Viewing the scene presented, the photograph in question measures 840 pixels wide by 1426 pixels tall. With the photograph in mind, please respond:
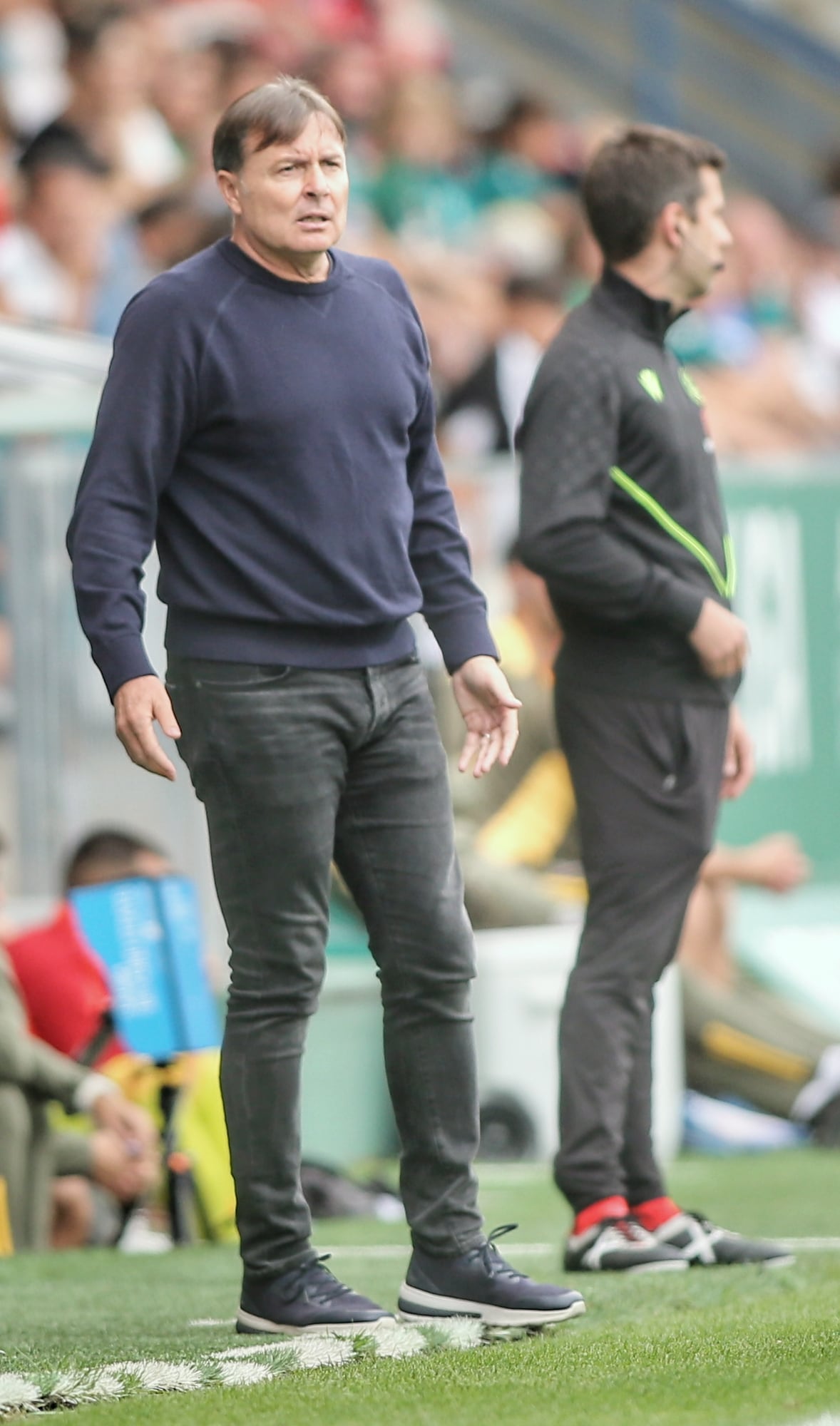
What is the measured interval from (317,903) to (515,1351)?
708 millimetres

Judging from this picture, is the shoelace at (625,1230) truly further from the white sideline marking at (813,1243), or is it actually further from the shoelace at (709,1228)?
the white sideline marking at (813,1243)

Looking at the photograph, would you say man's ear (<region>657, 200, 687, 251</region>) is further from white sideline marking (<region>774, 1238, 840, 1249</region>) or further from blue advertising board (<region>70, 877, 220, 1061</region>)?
blue advertising board (<region>70, 877, 220, 1061</region>)

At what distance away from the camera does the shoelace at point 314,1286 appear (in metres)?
3.70

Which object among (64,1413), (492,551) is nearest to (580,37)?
(492,551)

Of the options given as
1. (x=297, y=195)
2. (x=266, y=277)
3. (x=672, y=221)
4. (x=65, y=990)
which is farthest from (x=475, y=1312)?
(x=65, y=990)

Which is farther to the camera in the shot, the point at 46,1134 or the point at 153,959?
the point at 153,959

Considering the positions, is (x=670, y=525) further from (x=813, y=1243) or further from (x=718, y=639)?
(x=813, y=1243)

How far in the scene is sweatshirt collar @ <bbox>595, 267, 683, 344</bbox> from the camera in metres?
4.84

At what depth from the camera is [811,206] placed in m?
18.3

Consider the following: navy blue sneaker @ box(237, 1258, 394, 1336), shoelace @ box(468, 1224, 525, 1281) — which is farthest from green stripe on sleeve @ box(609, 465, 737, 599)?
navy blue sneaker @ box(237, 1258, 394, 1336)

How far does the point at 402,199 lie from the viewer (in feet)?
45.6

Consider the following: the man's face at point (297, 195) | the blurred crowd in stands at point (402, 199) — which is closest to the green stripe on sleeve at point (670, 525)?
the man's face at point (297, 195)

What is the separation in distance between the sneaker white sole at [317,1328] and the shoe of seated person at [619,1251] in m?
0.91

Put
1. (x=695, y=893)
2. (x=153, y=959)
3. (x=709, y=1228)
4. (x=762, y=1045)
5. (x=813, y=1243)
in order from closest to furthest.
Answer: (x=709, y=1228), (x=813, y=1243), (x=153, y=959), (x=695, y=893), (x=762, y=1045)
